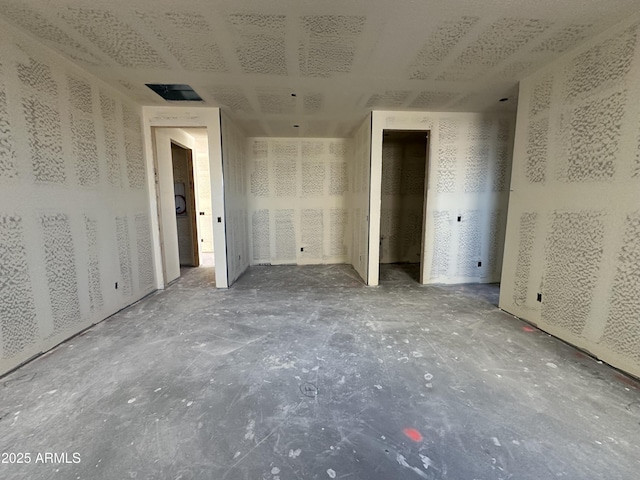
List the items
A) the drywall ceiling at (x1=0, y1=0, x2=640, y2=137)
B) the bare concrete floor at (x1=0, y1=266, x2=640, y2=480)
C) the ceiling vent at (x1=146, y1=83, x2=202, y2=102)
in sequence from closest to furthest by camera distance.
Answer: the bare concrete floor at (x1=0, y1=266, x2=640, y2=480) < the drywall ceiling at (x1=0, y1=0, x2=640, y2=137) < the ceiling vent at (x1=146, y1=83, x2=202, y2=102)

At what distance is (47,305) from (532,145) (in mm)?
4790

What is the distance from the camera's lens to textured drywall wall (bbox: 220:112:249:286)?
397cm

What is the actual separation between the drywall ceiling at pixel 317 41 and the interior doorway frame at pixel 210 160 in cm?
53

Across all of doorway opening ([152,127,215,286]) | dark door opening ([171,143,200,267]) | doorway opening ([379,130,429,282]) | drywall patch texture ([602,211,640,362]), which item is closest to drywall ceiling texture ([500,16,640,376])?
drywall patch texture ([602,211,640,362])

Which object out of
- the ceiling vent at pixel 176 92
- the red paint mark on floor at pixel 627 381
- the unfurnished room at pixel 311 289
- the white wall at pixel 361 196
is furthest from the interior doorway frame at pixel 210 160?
the red paint mark on floor at pixel 627 381

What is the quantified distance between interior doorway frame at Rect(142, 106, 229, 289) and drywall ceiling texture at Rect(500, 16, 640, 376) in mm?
3755

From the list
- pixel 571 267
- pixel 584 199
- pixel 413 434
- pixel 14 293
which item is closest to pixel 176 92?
pixel 14 293

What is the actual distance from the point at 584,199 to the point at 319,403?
269 cm

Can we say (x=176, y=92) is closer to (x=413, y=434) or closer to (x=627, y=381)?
(x=413, y=434)

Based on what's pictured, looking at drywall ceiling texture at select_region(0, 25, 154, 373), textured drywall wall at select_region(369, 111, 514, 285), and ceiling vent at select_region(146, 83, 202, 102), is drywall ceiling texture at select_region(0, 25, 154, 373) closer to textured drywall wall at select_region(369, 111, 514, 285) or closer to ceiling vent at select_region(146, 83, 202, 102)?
ceiling vent at select_region(146, 83, 202, 102)

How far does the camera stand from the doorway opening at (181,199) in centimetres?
404

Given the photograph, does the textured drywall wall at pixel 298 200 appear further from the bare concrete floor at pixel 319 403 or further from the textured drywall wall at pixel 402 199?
the bare concrete floor at pixel 319 403

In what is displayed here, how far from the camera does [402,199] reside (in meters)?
5.55

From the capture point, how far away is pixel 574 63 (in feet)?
7.56
